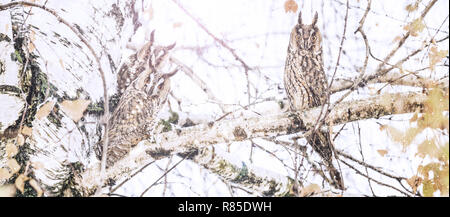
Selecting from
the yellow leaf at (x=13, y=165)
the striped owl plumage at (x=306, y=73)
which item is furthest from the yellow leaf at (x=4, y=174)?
the striped owl plumage at (x=306, y=73)

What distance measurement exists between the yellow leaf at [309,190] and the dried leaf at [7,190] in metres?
1.01

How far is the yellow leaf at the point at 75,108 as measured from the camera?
1.21m

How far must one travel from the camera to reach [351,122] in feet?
3.67

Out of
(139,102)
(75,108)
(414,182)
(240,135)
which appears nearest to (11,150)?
(75,108)

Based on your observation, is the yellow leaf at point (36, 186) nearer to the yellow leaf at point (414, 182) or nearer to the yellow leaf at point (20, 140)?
the yellow leaf at point (20, 140)

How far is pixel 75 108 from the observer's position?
1206 millimetres

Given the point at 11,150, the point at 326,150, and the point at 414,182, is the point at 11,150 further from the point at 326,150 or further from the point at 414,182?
the point at 414,182

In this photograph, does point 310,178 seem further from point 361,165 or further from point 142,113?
point 142,113

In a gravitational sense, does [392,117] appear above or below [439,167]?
above

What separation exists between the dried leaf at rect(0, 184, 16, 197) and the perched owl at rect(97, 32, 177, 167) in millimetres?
325
